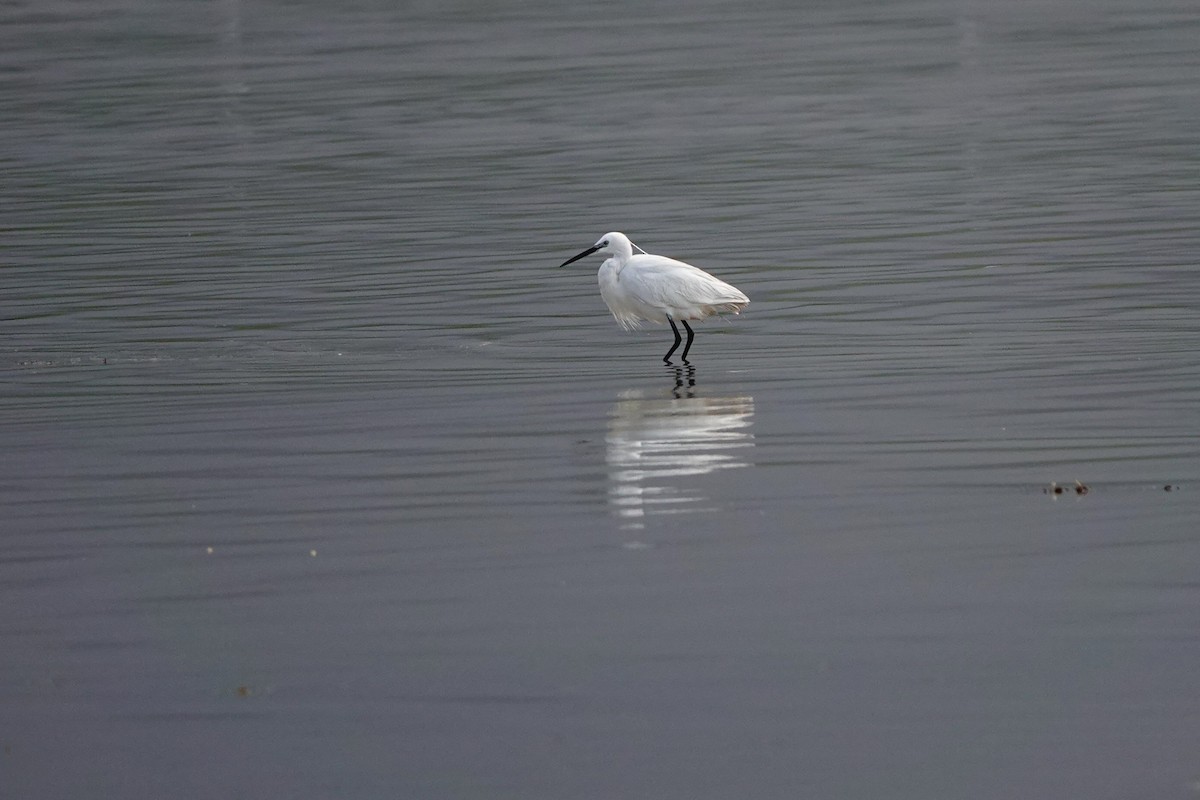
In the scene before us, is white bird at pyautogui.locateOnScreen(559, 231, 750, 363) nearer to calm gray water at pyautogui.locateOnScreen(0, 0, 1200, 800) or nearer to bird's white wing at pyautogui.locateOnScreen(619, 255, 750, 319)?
bird's white wing at pyautogui.locateOnScreen(619, 255, 750, 319)

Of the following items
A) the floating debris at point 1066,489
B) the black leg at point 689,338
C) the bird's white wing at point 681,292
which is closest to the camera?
the floating debris at point 1066,489

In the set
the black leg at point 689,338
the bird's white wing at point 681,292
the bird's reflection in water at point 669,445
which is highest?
the bird's white wing at point 681,292

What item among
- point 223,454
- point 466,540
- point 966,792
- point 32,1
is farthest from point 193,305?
point 32,1

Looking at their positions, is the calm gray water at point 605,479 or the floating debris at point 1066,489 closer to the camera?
the calm gray water at point 605,479

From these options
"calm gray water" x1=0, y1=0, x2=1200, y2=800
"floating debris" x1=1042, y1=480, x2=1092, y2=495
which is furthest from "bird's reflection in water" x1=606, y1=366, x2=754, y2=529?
"floating debris" x1=1042, y1=480, x2=1092, y2=495

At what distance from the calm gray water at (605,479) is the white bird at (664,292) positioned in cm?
46

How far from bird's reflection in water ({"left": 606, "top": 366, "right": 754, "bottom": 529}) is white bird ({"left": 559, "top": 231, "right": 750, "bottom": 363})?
3.72 feet

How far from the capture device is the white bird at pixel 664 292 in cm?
1474

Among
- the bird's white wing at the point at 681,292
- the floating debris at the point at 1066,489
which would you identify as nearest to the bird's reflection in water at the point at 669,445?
the bird's white wing at the point at 681,292

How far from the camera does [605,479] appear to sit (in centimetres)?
1062

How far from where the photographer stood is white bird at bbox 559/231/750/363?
14742mm

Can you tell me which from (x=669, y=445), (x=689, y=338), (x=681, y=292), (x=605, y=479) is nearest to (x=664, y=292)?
(x=681, y=292)

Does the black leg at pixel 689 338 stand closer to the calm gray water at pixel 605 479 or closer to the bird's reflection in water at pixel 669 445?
the calm gray water at pixel 605 479

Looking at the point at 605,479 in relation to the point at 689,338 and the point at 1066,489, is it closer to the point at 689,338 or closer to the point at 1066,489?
the point at 1066,489
